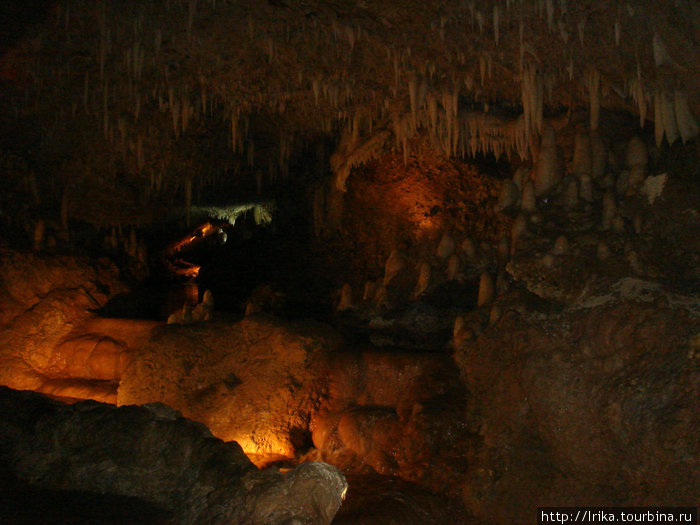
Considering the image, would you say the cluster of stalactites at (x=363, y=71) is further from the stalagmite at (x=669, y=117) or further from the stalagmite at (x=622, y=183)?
the stalagmite at (x=622, y=183)

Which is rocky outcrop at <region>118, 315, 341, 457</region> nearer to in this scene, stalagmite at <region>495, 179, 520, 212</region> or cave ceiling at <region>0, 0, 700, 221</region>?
stalagmite at <region>495, 179, 520, 212</region>

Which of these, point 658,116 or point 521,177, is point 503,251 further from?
point 658,116

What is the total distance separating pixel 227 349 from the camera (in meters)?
8.98

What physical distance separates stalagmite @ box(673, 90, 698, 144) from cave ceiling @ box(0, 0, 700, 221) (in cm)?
2

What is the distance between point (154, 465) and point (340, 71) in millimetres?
5668

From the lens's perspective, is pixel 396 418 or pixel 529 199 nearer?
pixel 396 418

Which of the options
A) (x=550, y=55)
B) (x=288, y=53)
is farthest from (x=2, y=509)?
(x=550, y=55)

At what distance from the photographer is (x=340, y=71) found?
26.3 ft

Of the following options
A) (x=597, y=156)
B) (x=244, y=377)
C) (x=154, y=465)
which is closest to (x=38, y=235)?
(x=244, y=377)

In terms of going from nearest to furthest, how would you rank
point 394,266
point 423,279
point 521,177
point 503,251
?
1. point 521,177
2. point 503,251
3. point 423,279
4. point 394,266

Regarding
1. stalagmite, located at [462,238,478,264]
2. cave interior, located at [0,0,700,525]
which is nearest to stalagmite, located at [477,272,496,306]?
cave interior, located at [0,0,700,525]

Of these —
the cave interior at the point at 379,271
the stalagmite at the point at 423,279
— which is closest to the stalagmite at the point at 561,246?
the cave interior at the point at 379,271

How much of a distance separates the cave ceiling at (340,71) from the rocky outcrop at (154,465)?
13.6 feet

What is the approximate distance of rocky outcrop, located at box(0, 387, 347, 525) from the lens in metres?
4.01
